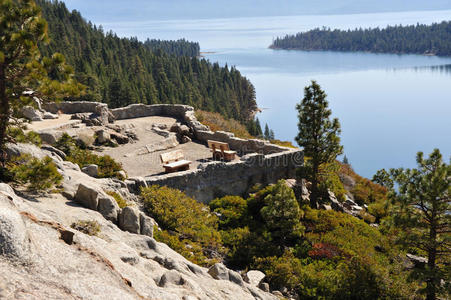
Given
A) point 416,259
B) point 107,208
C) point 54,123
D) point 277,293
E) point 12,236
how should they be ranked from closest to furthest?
point 12,236
point 107,208
point 277,293
point 416,259
point 54,123

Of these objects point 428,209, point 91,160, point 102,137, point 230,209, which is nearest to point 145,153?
point 102,137

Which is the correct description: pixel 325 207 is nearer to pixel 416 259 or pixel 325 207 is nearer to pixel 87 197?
pixel 416 259

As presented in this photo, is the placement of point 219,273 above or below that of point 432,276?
above

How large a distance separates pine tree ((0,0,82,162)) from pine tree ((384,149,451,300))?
Answer: 11.2m

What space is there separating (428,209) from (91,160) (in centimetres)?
1368

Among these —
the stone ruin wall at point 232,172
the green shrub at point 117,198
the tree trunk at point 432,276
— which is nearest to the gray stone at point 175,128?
the stone ruin wall at point 232,172

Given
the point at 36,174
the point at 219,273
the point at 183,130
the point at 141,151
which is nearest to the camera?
the point at 36,174

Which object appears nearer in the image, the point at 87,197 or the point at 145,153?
the point at 87,197

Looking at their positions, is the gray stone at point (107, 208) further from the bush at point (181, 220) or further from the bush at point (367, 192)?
the bush at point (367, 192)

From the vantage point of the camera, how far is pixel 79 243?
6.81 metres

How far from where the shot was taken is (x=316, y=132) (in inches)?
822

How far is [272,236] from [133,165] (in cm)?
822

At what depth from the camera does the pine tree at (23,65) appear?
29.5 feet

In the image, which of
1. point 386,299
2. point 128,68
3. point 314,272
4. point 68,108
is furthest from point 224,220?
point 128,68
